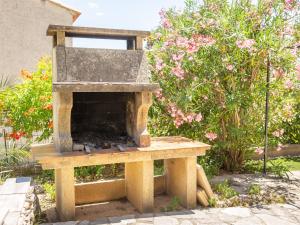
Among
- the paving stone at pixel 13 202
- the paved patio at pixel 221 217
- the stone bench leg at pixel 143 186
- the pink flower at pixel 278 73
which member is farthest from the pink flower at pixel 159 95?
the paving stone at pixel 13 202

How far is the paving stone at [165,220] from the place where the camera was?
4254mm

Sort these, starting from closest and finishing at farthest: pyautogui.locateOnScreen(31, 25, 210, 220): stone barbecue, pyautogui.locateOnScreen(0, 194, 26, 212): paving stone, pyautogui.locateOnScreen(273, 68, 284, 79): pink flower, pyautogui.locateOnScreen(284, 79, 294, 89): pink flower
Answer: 1. pyautogui.locateOnScreen(0, 194, 26, 212): paving stone
2. pyautogui.locateOnScreen(31, 25, 210, 220): stone barbecue
3. pyautogui.locateOnScreen(273, 68, 284, 79): pink flower
4. pyautogui.locateOnScreen(284, 79, 294, 89): pink flower

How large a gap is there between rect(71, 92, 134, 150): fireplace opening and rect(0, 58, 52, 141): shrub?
210 cm

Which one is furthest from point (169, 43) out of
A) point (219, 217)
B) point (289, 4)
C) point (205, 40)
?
point (219, 217)

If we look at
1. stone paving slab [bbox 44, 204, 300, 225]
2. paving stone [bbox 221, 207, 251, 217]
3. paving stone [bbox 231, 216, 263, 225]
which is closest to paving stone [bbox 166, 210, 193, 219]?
stone paving slab [bbox 44, 204, 300, 225]

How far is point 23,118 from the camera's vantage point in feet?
24.0

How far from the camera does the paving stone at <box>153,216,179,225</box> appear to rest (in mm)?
4254

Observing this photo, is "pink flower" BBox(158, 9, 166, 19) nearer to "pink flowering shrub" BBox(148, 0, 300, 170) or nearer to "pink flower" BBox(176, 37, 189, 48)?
"pink flowering shrub" BBox(148, 0, 300, 170)

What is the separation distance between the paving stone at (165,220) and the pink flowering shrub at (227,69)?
2163 millimetres

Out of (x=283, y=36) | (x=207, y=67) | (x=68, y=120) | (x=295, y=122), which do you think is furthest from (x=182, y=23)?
(x=295, y=122)

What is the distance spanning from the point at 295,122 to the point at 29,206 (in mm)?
7863

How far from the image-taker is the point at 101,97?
5.46 meters

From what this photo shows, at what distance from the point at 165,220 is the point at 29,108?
4.38 meters

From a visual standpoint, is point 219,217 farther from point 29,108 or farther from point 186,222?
point 29,108
